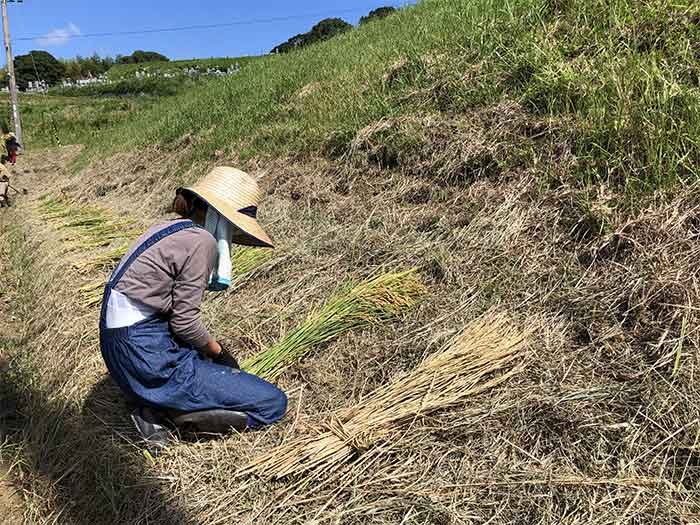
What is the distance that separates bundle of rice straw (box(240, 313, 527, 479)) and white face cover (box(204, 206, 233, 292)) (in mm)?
744

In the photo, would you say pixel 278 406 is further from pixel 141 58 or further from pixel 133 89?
pixel 141 58

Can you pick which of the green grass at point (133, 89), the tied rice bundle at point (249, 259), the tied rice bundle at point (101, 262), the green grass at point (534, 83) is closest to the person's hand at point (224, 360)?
the tied rice bundle at point (249, 259)

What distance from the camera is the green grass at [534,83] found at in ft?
8.87

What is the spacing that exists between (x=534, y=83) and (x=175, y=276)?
116 inches

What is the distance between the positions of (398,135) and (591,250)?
2075 millimetres

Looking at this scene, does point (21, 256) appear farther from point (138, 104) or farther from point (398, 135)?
point (138, 104)

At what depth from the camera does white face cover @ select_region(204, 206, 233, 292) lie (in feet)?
6.81

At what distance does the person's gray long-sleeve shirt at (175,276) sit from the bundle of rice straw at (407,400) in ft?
2.15

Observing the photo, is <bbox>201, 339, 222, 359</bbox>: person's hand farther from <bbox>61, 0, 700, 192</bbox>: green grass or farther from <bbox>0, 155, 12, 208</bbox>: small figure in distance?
<bbox>0, 155, 12, 208</bbox>: small figure in distance

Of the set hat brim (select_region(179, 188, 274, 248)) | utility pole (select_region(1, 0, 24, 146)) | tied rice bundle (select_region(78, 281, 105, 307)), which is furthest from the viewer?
utility pole (select_region(1, 0, 24, 146))

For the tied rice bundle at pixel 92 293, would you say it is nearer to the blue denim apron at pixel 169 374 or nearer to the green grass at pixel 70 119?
the blue denim apron at pixel 169 374

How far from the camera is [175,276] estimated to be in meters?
1.96

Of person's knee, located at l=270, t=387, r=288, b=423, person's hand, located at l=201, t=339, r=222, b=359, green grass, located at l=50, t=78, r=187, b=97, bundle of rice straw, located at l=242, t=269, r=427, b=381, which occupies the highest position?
green grass, located at l=50, t=78, r=187, b=97

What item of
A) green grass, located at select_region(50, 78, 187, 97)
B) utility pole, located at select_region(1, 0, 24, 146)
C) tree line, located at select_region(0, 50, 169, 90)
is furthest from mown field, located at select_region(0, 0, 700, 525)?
tree line, located at select_region(0, 50, 169, 90)
